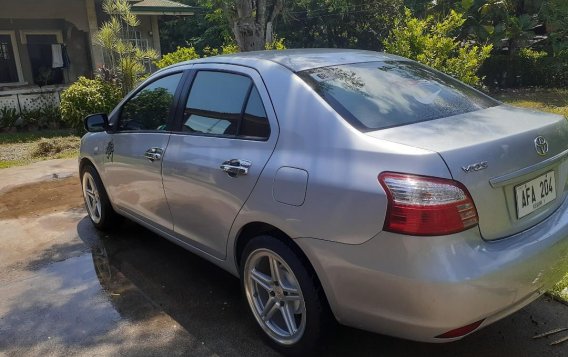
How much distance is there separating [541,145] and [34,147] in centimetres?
1000

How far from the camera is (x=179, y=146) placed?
138 inches

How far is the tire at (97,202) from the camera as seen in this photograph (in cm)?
484

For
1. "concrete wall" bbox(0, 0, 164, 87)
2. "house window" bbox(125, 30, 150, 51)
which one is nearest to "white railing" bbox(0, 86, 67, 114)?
"concrete wall" bbox(0, 0, 164, 87)

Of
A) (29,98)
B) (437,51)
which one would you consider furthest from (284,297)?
(29,98)

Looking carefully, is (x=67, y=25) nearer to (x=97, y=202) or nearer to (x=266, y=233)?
(x=97, y=202)

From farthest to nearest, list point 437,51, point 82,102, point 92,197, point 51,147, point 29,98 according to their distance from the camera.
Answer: point 29,98
point 82,102
point 51,147
point 437,51
point 92,197

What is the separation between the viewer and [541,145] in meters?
2.55

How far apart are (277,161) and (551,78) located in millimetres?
19102

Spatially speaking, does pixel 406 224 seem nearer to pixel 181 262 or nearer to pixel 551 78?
pixel 181 262

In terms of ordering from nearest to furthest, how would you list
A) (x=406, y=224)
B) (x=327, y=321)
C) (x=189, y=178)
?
(x=406, y=224) < (x=327, y=321) < (x=189, y=178)

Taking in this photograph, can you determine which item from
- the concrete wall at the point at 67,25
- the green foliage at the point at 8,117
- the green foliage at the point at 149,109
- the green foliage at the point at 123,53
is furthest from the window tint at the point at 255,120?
the concrete wall at the point at 67,25

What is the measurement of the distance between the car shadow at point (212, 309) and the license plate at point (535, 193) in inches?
34.8

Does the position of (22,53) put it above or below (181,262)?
above

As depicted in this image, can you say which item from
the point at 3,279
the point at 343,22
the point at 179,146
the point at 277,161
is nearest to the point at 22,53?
the point at 3,279
